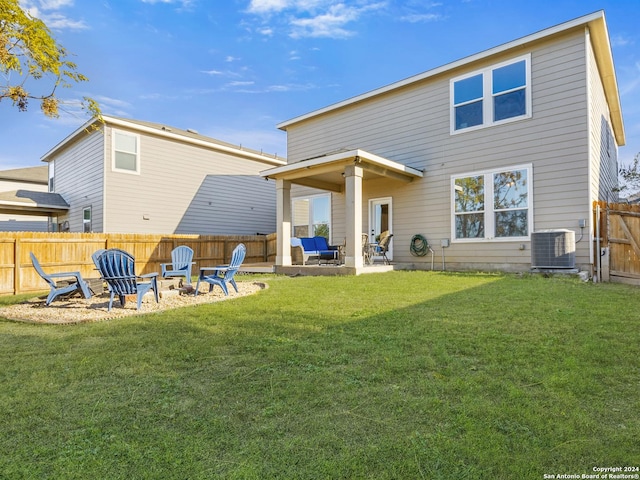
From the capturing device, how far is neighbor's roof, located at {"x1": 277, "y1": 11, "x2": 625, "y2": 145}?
8.49 metres

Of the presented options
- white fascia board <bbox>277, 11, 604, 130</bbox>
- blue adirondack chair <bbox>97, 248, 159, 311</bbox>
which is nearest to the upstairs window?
white fascia board <bbox>277, 11, 604, 130</bbox>

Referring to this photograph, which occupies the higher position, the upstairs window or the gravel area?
the upstairs window

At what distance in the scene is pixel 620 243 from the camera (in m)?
7.98

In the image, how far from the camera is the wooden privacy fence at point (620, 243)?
7695mm

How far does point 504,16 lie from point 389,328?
459 inches

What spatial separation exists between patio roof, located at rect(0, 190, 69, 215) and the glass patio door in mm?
13241

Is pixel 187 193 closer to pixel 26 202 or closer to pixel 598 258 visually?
pixel 26 202

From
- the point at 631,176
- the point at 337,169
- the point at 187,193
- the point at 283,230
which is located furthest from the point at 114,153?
the point at 631,176

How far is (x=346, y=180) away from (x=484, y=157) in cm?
360

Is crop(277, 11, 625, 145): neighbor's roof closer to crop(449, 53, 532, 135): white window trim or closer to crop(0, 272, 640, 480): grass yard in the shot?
crop(449, 53, 532, 135): white window trim

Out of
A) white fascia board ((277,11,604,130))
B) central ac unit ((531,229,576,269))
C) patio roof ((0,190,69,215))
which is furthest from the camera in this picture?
patio roof ((0,190,69,215))

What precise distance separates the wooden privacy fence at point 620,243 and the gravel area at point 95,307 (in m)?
7.21

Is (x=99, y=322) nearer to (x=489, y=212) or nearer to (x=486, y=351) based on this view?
(x=486, y=351)

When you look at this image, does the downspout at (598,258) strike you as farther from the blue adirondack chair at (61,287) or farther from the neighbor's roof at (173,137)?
the neighbor's roof at (173,137)
